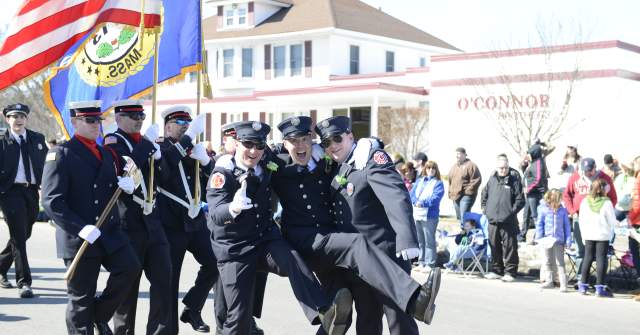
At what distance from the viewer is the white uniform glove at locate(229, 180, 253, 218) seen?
6125mm

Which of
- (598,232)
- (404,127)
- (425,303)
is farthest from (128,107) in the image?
(404,127)

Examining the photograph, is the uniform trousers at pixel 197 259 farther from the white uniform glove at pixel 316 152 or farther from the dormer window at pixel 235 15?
the dormer window at pixel 235 15

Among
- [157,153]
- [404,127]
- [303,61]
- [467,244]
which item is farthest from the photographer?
[303,61]

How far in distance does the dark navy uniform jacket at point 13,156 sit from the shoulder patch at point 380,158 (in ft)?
19.0

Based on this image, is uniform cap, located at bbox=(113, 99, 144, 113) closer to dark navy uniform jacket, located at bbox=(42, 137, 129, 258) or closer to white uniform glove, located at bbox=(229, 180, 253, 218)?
dark navy uniform jacket, located at bbox=(42, 137, 129, 258)

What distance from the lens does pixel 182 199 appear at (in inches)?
304

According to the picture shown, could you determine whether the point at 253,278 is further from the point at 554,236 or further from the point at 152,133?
the point at 554,236

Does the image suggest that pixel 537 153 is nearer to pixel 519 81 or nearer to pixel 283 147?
pixel 283 147

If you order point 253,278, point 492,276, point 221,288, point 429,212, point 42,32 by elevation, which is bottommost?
point 492,276

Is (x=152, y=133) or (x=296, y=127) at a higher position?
(x=296, y=127)

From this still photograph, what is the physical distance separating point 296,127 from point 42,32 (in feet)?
9.98

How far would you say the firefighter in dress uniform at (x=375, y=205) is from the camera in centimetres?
599

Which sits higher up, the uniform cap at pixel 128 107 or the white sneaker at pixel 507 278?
the uniform cap at pixel 128 107

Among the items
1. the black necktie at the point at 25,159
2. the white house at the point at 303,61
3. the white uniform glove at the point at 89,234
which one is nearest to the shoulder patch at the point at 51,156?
the white uniform glove at the point at 89,234
